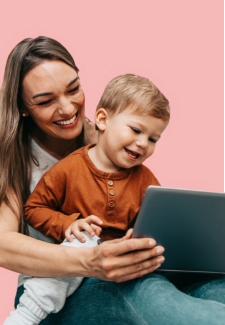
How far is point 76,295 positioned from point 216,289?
1.50 feet

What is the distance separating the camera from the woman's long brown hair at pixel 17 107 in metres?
2.07

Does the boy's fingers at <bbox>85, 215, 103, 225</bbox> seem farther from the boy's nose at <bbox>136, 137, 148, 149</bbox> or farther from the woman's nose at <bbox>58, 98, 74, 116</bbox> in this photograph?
the woman's nose at <bbox>58, 98, 74, 116</bbox>

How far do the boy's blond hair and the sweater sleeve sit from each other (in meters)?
0.30

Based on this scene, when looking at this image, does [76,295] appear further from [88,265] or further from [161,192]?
[161,192]

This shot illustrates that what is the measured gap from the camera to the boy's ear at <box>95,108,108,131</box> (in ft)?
6.15

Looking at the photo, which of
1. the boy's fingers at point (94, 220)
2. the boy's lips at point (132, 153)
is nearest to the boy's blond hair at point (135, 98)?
the boy's lips at point (132, 153)

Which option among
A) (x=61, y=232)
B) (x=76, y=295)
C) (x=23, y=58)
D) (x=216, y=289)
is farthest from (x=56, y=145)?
(x=216, y=289)

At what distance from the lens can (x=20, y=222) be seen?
1998 mm

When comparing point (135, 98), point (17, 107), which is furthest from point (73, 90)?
point (135, 98)

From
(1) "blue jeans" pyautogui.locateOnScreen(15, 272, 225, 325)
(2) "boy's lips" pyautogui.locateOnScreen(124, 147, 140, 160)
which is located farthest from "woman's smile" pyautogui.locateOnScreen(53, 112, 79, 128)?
(1) "blue jeans" pyautogui.locateOnScreen(15, 272, 225, 325)

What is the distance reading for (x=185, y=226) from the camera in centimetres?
152

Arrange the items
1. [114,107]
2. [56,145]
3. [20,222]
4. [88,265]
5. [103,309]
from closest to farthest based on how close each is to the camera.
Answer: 1. [88,265]
2. [103,309]
3. [114,107]
4. [20,222]
5. [56,145]

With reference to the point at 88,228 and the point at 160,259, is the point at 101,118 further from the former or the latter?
the point at 160,259

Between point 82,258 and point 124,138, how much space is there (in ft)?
1.49
